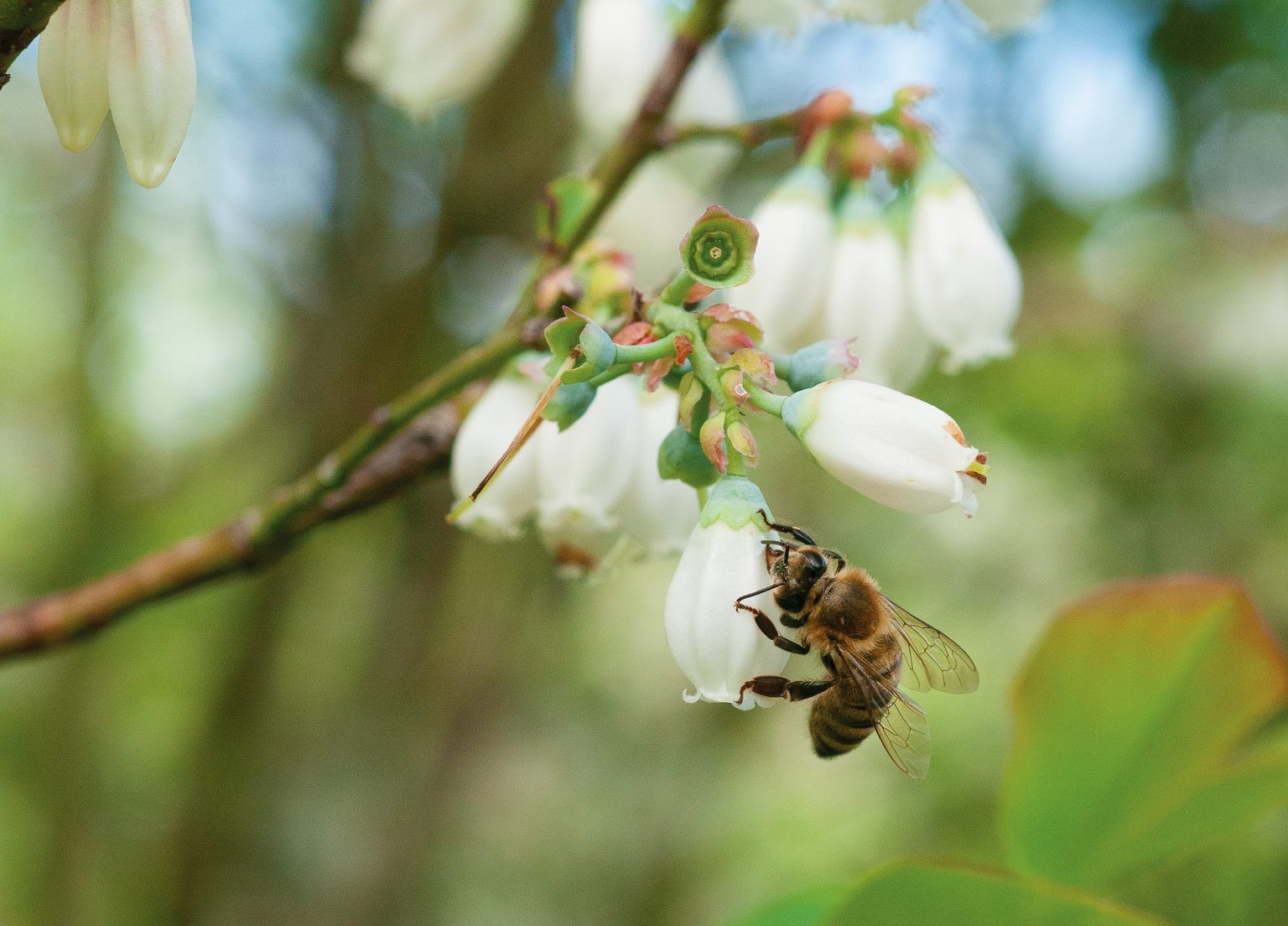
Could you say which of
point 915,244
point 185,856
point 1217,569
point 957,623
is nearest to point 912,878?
point 915,244

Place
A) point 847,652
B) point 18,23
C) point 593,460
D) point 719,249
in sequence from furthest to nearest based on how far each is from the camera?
1. point 847,652
2. point 593,460
3. point 719,249
4. point 18,23

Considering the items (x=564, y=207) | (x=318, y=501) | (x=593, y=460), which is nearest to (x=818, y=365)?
(x=593, y=460)

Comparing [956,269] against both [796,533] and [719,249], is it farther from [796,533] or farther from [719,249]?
[719,249]

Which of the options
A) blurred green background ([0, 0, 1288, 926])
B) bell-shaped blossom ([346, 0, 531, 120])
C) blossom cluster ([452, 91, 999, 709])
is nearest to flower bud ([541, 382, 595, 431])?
blossom cluster ([452, 91, 999, 709])

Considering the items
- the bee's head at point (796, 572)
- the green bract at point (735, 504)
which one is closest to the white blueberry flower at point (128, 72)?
the green bract at point (735, 504)

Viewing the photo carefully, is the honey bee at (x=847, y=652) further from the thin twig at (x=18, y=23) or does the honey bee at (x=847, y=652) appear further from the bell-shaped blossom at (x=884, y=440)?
the thin twig at (x=18, y=23)

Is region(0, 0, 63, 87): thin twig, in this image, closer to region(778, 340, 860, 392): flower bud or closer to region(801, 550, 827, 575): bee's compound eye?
region(778, 340, 860, 392): flower bud
